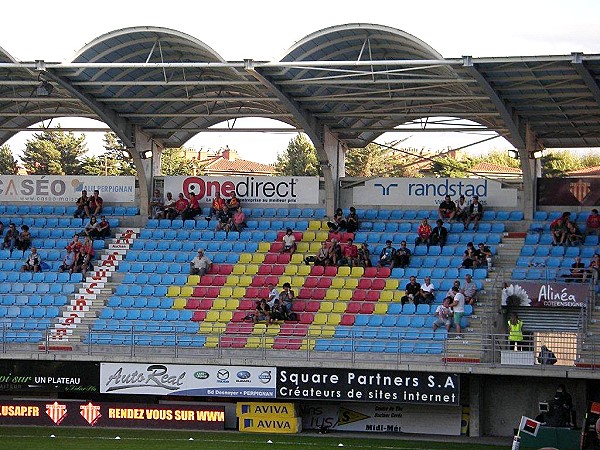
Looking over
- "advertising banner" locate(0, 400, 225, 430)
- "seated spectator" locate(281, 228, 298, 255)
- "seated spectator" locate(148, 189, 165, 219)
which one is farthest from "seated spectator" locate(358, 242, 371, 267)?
"seated spectator" locate(148, 189, 165, 219)

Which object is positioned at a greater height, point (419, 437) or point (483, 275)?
point (483, 275)

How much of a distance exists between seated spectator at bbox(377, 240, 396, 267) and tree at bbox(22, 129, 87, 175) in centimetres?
5579

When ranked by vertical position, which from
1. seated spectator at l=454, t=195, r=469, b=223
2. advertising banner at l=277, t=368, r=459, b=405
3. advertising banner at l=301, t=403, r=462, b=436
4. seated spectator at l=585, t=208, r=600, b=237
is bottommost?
advertising banner at l=301, t=403, r=462, b=436

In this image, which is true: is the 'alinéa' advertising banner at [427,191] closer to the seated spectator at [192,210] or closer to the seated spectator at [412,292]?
the seated spectator at [192,210]

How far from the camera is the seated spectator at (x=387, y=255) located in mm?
30359

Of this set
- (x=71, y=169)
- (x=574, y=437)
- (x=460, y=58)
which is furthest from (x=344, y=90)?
(x=71, y=169)

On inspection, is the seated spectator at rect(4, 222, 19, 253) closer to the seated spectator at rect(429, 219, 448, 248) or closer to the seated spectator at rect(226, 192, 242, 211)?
the seated spectator at rect(226, 192, 242, 211)

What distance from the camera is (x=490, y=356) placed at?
26.3 metres

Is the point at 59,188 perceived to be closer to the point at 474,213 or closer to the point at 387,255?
the point at 387,255

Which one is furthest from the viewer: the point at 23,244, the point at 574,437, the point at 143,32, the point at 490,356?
the point at 23,244

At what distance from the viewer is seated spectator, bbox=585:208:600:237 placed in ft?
98.9

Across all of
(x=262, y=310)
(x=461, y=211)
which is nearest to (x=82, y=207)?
(x=262, y=310)

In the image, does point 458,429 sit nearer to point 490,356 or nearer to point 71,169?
point 490,356

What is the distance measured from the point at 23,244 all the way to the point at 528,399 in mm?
15012
